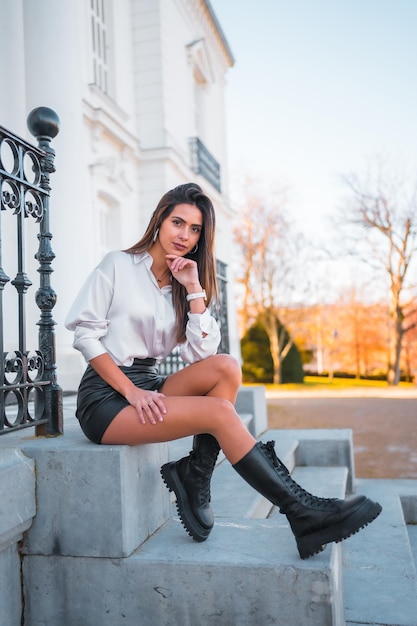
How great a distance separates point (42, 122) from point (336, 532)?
2.04 m

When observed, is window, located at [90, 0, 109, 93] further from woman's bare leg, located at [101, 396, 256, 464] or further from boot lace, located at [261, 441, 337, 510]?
boot lace, located at [261, 441, 337, 510]

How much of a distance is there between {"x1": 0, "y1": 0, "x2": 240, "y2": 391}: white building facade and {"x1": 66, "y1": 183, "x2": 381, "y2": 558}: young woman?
3.37 metres

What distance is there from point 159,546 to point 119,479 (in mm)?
323

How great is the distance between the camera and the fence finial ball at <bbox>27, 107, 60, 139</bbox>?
247cm

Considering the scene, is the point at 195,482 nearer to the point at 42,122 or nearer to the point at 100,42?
the point at 42,122

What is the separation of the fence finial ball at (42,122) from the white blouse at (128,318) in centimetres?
67

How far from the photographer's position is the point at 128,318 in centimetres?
229

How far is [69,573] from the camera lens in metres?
2.06

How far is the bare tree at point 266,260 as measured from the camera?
22938 mm

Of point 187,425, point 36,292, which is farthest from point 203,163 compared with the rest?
point 187,425

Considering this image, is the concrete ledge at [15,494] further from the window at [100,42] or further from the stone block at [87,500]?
the window at [100,42]

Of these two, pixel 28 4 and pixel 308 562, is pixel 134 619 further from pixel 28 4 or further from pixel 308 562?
pixel 28 4

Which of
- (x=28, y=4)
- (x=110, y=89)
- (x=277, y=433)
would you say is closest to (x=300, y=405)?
(x=277, y=433)

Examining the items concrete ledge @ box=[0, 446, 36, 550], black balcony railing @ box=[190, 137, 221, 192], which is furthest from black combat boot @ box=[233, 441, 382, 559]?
black balcony railing @ box=[190, 137, 221, 192]
